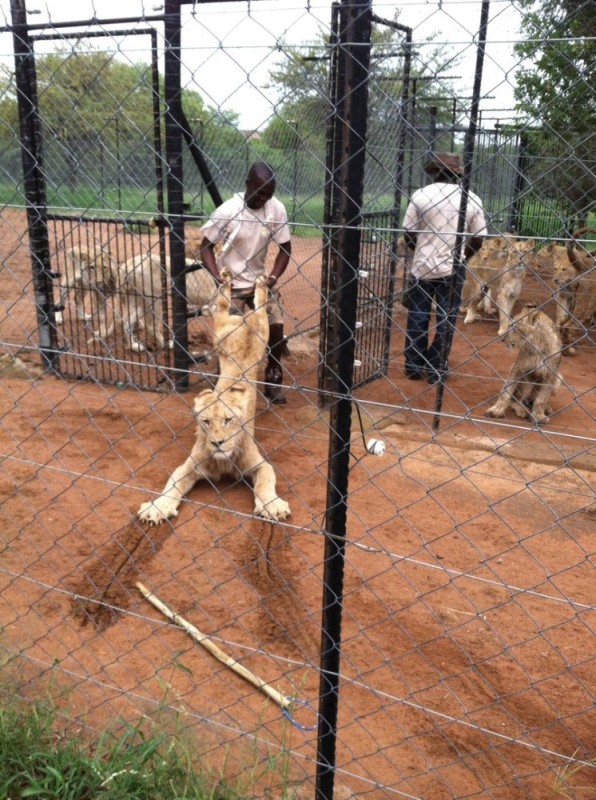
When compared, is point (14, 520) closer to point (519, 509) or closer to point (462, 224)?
point (519, 509)

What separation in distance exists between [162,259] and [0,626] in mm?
3376

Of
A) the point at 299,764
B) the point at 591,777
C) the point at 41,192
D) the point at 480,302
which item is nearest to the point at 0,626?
the point at 299,764

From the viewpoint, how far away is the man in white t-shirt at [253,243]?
18.4 ft

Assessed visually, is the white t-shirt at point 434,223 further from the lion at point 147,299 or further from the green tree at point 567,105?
the lion at point 147,299

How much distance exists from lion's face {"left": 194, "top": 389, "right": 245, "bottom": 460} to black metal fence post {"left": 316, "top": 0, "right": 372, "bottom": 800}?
279cm

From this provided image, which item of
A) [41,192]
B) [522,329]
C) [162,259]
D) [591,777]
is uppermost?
[41,192]

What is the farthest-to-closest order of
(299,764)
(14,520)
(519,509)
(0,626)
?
(519,509)
(14,520)
(0,626)
(299,764)

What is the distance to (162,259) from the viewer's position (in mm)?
5977

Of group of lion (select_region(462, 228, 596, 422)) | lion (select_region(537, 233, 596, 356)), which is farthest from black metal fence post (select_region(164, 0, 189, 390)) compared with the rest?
lion (select_region(537, 233, 596, 356))

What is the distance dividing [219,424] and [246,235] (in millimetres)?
2005

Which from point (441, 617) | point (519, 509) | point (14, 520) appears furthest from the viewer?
point (519, 509)

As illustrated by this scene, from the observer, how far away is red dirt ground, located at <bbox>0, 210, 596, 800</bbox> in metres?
2.75

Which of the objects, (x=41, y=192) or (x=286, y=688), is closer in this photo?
(x=286, y=688)

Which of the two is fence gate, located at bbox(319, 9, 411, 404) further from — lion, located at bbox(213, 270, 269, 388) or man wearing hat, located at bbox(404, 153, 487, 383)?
lion, located at bbox(213, 270, 269, 388)
